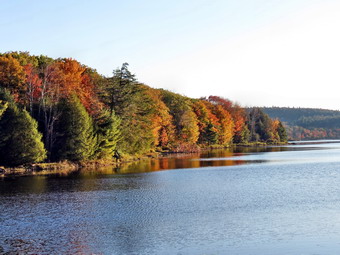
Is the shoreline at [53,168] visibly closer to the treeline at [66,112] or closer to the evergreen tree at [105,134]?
the treeline at [66,112]

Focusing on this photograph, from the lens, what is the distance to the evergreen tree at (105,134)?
218 feet

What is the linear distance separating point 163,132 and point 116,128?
1286 inches

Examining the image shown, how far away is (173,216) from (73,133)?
37650mm

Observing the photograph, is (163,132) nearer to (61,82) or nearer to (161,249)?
(61,82)

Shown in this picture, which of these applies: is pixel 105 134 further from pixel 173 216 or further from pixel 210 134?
pixel 210 134

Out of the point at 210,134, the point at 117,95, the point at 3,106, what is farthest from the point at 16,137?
the point at 210,134

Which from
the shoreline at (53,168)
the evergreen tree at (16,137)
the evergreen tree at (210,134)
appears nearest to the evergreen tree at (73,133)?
the shoreline at (53,168)

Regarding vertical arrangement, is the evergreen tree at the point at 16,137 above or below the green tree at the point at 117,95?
below

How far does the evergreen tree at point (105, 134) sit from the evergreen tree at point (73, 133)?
3.45m

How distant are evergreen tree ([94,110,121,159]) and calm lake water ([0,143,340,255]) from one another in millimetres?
21462

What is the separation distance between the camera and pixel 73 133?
6078cm

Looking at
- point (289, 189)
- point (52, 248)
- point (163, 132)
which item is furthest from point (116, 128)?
point (52, 248)

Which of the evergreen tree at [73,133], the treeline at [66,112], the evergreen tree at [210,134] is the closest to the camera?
the treeline at [66,112]

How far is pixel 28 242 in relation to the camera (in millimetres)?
21266
